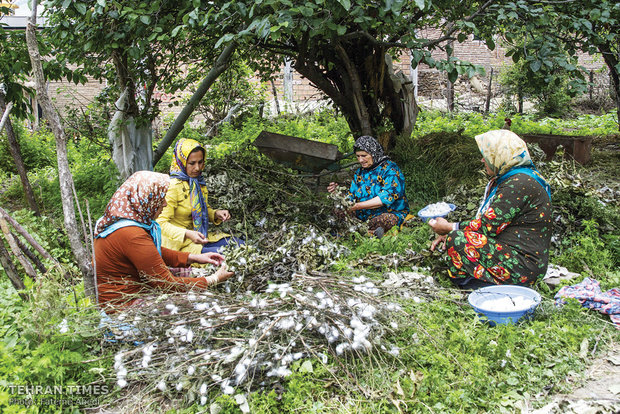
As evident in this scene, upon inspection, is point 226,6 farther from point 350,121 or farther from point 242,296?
point 350,121

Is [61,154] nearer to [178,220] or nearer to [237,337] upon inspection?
[237,337]

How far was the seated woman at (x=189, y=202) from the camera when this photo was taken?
4.67 meters

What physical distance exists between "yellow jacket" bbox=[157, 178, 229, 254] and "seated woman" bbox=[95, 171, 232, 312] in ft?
3.65

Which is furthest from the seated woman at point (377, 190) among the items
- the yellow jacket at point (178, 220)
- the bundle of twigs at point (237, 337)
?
the bundle of twigs at point (237, 337)

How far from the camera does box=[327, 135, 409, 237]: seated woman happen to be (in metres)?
5.43

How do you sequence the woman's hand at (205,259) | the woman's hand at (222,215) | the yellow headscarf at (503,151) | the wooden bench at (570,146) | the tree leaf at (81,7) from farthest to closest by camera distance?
the wooden bench at (570,146) → the woman's hand at (222,215) → the tree leaf at (81,7) → the woman's hand at (205,259) → the yellow headscarf at (503,151)

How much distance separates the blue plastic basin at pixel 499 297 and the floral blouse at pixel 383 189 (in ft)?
6.29

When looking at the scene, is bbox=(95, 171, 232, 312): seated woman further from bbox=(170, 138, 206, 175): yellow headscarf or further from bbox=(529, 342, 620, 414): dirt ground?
bbox=(529, 342, 620, 414): dirt ground

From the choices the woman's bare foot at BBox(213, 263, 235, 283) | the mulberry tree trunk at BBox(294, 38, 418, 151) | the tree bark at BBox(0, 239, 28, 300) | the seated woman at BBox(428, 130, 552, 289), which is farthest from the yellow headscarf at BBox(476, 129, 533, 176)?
the tree bark at BBox(0, 239, 28, 300)

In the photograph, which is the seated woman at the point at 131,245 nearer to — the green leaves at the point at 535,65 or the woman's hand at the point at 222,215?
the woman's hand at the point at 222,215

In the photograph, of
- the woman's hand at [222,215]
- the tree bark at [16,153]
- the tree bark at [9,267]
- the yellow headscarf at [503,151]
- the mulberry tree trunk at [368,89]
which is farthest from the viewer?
the mulberry tree trunk at [368,89]

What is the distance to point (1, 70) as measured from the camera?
496cm

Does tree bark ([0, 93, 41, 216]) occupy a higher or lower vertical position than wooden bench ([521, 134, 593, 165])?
higher

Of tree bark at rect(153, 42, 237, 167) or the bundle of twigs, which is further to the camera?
tree bark at rect(153, 42, 237, 167)
